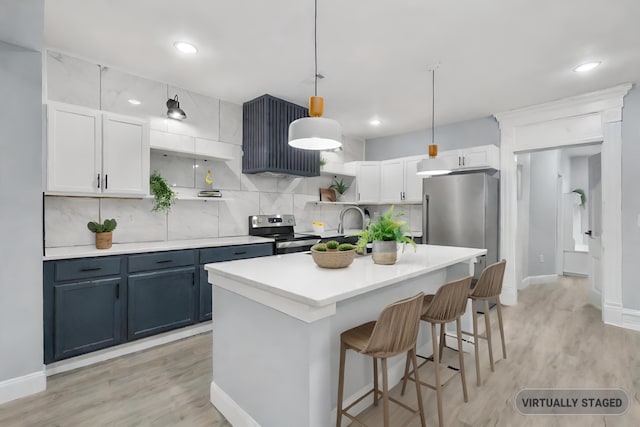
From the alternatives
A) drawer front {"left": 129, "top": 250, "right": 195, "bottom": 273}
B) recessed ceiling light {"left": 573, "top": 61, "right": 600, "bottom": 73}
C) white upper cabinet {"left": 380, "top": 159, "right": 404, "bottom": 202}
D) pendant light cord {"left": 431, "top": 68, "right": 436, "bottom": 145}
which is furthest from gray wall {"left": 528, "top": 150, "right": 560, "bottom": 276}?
drawer front {"left": 129, "top": 250, "right": 195, "bottom": 273}

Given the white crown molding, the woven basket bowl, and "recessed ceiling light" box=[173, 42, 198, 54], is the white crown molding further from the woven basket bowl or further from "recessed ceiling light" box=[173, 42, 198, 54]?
"recessed ceiling light" box=[173, 42, 198, 54]

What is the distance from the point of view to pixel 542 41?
262 centimetres

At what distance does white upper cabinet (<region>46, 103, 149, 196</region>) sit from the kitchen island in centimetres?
166

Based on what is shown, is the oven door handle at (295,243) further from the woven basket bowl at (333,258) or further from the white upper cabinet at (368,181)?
the woven basket bowl at (333,258)

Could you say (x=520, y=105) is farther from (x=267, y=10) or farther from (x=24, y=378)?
(x=24, y=378)

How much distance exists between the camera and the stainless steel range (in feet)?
12.9

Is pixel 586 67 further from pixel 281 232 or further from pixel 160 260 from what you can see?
pixel 160 260

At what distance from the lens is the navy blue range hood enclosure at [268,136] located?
3.93m

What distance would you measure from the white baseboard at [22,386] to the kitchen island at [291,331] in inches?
51.6

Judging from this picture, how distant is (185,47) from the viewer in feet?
9.05

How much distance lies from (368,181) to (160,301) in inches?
151

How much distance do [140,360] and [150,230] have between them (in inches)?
52.9

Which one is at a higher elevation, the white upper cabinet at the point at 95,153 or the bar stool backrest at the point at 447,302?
the white upper cabinet at the point at 95,153

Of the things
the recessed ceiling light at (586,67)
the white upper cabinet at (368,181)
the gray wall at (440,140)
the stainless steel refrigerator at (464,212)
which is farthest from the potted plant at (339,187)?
the recessed ceiling light at (586,67)
